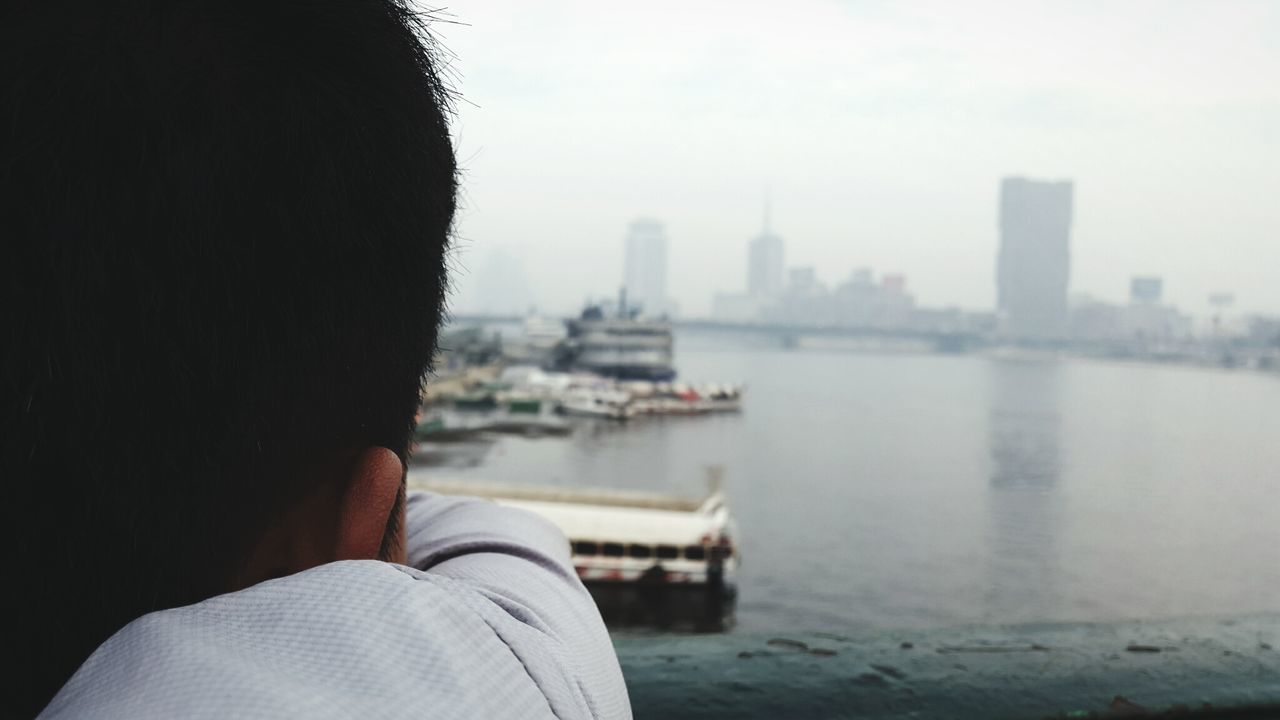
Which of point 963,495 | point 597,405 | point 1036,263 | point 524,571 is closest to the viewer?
point 524,571

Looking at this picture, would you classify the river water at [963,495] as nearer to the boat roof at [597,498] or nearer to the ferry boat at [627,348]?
the boat roof at [597,498]

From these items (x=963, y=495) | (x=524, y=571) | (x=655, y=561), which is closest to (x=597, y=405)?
(x=963, y=495)

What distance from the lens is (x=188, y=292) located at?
0.60 feet

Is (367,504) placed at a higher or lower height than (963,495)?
higher

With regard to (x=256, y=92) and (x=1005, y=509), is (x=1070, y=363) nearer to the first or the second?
(x=1005, y=509)

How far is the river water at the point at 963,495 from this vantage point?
28.7ft

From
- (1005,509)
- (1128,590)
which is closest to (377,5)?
(1128,590)

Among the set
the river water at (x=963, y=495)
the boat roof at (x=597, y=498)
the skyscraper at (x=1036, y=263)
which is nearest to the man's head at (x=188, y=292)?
the river water at (x=963, y=495)

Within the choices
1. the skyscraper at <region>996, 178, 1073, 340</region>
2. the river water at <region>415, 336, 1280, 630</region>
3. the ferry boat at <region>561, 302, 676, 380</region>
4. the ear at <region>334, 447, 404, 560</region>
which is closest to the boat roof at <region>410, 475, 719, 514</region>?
the river water at <region>415, 336, 1280, 630</region>

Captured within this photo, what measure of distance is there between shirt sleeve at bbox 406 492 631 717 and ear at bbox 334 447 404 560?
0.05ft

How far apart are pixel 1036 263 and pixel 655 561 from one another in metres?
29.5

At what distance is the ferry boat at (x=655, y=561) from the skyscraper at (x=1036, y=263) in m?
28.1

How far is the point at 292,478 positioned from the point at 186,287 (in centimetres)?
5

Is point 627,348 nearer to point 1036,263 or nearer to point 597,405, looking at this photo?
point 597,405
